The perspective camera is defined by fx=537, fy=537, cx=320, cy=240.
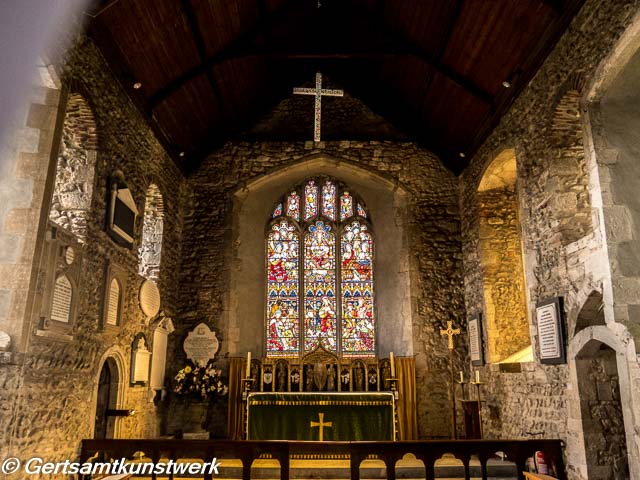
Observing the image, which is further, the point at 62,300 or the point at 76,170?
the point at 76,170

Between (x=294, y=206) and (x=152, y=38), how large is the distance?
3731 mm

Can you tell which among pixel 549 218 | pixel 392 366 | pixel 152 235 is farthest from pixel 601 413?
pixel 152 235

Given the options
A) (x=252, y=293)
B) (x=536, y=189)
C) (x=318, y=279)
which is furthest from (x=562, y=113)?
(x=252, y=293)

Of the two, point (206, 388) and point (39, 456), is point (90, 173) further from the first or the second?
point (206, 388)

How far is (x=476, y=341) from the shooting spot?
722cm

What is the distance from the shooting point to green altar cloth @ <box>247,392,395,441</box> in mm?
6703

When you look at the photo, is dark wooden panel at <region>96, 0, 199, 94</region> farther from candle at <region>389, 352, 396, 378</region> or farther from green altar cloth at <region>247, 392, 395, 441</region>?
candle at <region>389, 352, 396, 378</region>

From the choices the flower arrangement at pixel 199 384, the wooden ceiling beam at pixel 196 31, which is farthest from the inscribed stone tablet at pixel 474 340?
the wooden ceiling beam at pixel 196 31

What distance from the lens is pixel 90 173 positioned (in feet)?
17.0

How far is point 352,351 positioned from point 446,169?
10.5ft

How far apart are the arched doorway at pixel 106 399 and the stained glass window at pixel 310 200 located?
13.2 ft

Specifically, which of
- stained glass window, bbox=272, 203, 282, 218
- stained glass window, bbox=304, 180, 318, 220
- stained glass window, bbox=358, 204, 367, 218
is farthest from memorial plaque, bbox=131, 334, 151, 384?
stained glass window, bbox=358, 204, 367, 218

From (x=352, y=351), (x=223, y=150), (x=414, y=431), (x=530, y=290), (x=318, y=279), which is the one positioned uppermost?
(x=223, y=150)

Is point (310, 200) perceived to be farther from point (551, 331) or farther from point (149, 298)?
point (551, 331)
